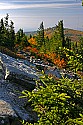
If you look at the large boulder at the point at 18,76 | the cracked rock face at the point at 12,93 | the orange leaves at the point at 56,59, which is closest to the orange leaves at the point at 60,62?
the orange leaves at the point at 56,59

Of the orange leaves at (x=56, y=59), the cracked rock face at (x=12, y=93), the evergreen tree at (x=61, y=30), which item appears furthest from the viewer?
the evergreen tree at (x=61, y=30)

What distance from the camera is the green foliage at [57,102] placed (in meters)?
7.10

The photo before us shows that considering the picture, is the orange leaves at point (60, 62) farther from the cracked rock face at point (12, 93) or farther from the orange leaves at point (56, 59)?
the cracked rock face at point (12, 93)

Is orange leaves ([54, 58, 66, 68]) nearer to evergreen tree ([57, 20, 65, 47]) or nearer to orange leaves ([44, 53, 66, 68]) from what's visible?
orange leaves ([44, 53, 66, 68])

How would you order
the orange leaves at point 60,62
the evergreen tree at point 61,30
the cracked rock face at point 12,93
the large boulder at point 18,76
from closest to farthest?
the cracked rock face at point 12,93, the large boulder at point 18,76, the orange leaves at point 60,62, the evergreen tree at point 61,30

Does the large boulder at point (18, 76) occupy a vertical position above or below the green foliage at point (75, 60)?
below

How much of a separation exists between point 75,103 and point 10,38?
73.5m

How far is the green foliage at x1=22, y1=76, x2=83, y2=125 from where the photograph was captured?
7.10 meters

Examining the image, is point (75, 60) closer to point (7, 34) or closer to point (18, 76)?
point (18, 76)

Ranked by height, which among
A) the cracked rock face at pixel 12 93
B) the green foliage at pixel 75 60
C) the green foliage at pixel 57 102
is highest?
the green foliage at pixel 75 60

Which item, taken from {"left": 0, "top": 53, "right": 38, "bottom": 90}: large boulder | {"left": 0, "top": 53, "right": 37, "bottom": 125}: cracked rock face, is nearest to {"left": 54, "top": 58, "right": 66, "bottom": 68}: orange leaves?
{"left": 0, "top": 53, "right": 37, "bottom": 125}: cracked rock face

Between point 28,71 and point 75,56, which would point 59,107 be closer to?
point 75,56

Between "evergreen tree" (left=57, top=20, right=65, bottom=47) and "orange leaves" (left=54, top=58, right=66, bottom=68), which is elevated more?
"evergreen tree" (left=57, top=20, right=65, bottom=47)

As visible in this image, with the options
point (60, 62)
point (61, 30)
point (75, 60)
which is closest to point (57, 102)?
point (75, 60)
